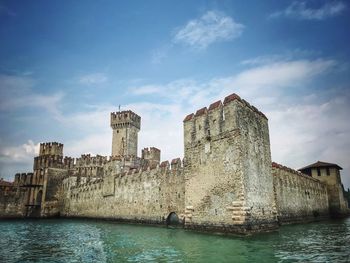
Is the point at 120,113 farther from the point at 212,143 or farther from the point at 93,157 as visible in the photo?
the point at 212,143

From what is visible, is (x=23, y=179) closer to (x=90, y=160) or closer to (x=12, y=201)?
(x=12, y=201)

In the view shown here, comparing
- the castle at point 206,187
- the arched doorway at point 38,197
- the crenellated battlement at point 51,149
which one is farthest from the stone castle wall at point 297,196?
the crenellated battlement at point 51,149

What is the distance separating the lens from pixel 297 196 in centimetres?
2967

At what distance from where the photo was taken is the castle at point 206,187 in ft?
58.5

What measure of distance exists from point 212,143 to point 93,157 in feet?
133

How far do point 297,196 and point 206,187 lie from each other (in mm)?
15321

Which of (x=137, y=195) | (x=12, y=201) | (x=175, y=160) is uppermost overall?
(x=175, y=160)

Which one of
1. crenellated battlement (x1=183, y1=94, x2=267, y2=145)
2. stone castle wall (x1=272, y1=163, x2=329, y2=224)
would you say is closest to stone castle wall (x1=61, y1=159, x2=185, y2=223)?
crenellated battlement (x1=183, y1=94, x2=267, y2=145)

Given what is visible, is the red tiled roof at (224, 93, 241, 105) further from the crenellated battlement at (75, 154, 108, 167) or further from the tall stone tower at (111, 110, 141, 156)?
the crenellated battlement at (75, 154, 108, 167)

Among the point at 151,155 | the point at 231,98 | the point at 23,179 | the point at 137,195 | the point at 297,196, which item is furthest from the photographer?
the point at 151,155

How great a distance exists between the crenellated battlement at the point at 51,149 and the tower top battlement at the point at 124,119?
11197 millimetres

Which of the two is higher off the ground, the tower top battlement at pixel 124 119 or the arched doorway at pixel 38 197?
the tower top battlement at pixel 124 119

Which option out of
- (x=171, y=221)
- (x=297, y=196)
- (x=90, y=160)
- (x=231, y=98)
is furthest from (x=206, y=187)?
(x=90, y=160)

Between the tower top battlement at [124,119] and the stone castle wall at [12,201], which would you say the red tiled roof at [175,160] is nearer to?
the tower top battlement at [124,119]
